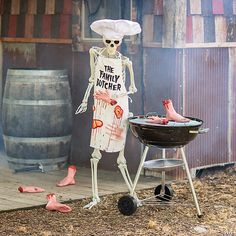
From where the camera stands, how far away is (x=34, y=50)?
992cm

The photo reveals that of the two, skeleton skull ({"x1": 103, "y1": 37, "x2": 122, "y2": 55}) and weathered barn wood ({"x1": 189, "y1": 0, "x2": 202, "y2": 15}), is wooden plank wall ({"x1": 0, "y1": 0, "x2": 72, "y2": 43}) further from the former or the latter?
skeleton skull ({"x1": 103, "y1": 37, "x2": 122, "y2": 55})

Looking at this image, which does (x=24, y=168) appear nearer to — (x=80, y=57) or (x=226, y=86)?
(x=80, y=57)

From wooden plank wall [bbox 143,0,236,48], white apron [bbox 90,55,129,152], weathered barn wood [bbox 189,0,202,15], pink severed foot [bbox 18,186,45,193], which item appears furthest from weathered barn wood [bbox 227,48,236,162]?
pink severed foot [bbox 18,186,45,193]

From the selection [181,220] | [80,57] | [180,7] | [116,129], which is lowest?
[181,220]

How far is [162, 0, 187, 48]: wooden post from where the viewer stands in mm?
8414

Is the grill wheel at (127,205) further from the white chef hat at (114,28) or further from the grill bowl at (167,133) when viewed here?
the white chef hat at (114,28)

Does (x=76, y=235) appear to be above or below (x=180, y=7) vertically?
below

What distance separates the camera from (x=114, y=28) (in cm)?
704

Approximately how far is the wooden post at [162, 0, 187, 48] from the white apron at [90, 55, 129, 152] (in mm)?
1401

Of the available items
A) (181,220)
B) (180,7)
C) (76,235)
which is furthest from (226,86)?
(76,235)

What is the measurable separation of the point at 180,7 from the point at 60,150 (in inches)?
90.0

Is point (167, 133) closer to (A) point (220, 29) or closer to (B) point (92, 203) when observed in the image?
(B) point (92, 203)

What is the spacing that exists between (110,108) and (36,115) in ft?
6.14

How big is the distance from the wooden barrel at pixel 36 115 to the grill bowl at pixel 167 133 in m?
2.23
